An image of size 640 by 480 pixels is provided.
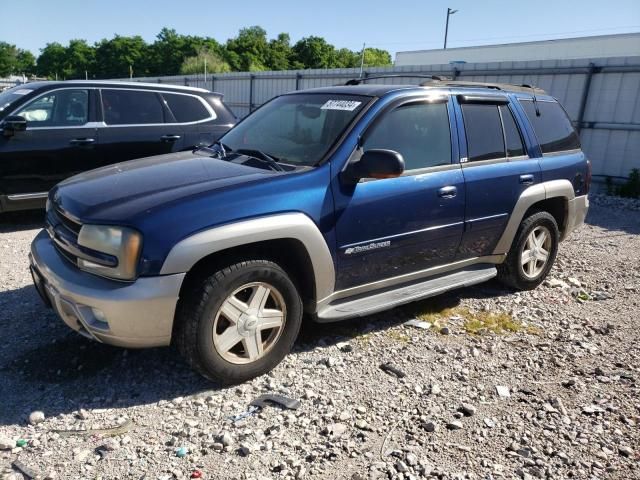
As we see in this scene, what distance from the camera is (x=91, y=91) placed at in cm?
633

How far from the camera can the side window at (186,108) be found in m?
6.89

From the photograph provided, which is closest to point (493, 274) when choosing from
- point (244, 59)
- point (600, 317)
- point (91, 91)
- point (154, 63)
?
point (600, 317)

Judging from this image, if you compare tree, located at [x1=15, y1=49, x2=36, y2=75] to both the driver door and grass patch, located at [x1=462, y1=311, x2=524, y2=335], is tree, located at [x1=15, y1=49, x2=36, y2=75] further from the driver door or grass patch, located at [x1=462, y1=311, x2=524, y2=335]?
grass patch, located at [x1=462, y1=311, x2=524, y2=335]

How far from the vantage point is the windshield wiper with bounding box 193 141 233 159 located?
3.75 meters

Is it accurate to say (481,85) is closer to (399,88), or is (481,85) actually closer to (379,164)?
(399,88)

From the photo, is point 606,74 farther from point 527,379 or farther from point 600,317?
point 527,379

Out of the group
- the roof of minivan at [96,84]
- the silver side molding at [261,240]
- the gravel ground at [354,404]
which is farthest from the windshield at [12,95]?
the silver side molding at [261,240]

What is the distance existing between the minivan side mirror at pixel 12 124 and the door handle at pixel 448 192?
479 cm

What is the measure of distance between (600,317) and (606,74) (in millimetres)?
7470

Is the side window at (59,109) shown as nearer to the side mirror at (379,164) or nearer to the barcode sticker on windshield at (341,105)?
the barcode sticker on windshield at (341,105)

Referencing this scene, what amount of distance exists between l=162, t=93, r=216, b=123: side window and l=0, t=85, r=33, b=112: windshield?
163 centimetres

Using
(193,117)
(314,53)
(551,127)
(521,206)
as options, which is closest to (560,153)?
(551,127)

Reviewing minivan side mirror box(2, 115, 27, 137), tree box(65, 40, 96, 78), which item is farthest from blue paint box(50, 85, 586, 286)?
tree box(65, 40, 96, 78)

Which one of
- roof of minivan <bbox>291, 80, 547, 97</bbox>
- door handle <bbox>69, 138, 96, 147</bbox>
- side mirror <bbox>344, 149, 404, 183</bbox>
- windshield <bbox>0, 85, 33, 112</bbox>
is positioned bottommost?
door handle <bbox>69, 138, 96, 147</bbox>
